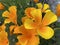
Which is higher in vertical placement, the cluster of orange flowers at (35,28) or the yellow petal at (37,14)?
the yellow petal at (37,14)

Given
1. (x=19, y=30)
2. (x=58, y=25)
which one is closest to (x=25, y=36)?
(x=19, y=30)

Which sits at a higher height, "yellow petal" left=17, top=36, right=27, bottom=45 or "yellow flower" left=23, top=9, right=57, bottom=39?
"yellow flower" left=23, top=9, right=57, bottom=39

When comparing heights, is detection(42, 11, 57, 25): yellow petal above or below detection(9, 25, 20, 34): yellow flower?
above

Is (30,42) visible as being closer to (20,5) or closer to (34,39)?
(34,39)

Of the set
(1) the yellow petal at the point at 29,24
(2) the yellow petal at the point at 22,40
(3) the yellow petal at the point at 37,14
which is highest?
(3) the yellow petal at the point at 37,14

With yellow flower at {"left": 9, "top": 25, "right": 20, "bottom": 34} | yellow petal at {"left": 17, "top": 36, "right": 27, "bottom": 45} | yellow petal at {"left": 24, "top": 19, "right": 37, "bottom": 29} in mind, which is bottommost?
yellow petal at {"left": 17, "top": 36, "right": 27, "bottom": 45}

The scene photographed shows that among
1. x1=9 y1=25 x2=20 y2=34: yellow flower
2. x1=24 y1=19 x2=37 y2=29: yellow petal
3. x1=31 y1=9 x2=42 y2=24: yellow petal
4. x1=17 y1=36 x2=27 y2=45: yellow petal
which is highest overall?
x1=31 y1=9 x2=42 y2=24: yellow petal

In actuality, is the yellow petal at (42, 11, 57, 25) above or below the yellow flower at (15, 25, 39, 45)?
above

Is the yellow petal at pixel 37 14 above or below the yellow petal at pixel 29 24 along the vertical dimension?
→ above
